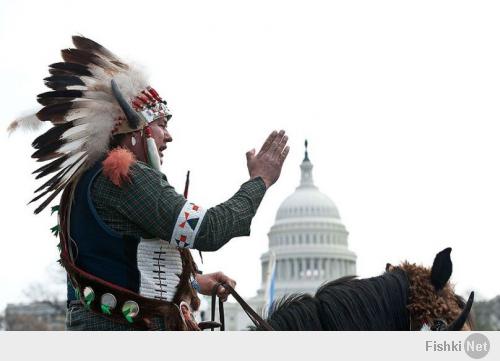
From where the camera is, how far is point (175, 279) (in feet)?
16.3

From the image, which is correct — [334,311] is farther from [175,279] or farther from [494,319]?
[494,319]

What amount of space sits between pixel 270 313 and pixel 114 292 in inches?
30.6

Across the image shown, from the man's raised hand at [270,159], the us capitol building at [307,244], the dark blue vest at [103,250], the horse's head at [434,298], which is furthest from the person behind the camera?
the us capitol building at [307,244]

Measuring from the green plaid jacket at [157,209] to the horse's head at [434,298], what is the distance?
82cm

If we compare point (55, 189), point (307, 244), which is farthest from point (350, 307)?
point (307, 244)

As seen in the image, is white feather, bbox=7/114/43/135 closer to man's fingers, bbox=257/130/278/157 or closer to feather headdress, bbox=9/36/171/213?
feather headdress, bbox=9/36/171/213

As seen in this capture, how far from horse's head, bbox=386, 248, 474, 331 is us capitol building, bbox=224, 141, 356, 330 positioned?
367 ft

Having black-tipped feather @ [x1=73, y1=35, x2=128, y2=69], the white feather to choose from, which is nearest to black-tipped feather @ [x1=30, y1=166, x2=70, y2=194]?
the white feather

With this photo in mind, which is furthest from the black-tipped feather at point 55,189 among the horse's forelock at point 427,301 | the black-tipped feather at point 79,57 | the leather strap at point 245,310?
the horse's forelock at point 427,301

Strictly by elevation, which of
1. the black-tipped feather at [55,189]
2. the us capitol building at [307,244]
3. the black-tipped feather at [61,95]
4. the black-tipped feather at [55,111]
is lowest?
the black-tipped feather at [55,189]

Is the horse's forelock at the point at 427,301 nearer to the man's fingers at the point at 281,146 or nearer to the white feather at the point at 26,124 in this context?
the man's fingers at the point at 281,146

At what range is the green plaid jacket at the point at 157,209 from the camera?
15.7ft

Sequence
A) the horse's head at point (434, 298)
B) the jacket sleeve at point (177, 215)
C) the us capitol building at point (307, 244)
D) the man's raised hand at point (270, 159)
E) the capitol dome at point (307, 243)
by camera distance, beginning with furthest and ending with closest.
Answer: the capitol dome at point (307, 243)
the us capitol building at point (307, 244)
the horse's head at point (434, 298)
the man's raised hand at point (270, 159)
the jacket sleeve at point (177, 215)

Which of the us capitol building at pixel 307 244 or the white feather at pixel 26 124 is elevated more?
the us capitol building at pixel 307 244
